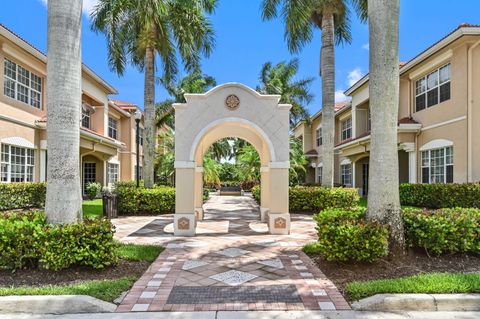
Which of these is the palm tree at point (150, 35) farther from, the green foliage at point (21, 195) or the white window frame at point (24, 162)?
the white window frame at point (24, 162)

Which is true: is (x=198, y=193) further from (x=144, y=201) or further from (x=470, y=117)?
(x=470, y=117)

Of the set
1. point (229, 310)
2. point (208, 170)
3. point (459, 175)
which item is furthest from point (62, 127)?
point (208, 170)

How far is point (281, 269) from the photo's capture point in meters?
6.47

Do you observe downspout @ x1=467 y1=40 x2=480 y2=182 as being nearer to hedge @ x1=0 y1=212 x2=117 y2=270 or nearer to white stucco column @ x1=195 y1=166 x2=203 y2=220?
white stucco column @ x1=195 y1=166 x2=203 y2=220

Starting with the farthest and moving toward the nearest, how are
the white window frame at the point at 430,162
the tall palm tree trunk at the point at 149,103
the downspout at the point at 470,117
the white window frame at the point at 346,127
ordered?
the white window frame at the point at 346,127, the tall palm tree trunk at the point at 149,103, the white window frame at the point at 430,162, the downspout at the point at 470,117

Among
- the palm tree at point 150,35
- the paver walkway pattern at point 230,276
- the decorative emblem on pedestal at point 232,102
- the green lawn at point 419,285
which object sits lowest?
the paver walkway pattern at point 230,276

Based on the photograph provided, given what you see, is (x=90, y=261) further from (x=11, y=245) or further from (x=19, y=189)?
(x=19, y=189)

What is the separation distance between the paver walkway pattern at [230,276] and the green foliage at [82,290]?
0.76ft

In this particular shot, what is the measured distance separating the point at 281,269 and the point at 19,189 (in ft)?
42.8

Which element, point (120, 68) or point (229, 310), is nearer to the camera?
point (229, 310)

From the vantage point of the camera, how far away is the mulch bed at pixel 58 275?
5.42 meters

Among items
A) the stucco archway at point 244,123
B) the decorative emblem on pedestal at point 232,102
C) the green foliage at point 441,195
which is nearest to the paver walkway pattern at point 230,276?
the stucco archway at point 244,123

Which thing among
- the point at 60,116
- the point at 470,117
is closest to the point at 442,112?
the point at 470,117

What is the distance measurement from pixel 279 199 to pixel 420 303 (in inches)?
228
